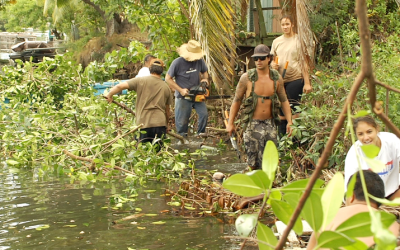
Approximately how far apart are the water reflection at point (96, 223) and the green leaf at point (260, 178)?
356 cm

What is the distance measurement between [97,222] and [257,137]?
2.47 metres

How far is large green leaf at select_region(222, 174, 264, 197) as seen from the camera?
1616 millimetres

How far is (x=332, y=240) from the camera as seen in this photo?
1.50 m

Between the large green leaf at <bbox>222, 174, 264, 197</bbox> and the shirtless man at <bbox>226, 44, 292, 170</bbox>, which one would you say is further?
the shirtless man at <bbox>226, 44, 292, 170</bbox>

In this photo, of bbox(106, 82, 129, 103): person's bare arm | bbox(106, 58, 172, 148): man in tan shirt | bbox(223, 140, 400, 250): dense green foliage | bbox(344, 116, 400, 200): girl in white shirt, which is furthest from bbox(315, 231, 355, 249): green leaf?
bbox(106, 58, 172, 148): man in tan shirt

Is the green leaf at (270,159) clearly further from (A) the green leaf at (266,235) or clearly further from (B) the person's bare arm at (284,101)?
(B) the person's bare arm at (284,101)

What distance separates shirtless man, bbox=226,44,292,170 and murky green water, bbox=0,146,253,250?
4.55 feet

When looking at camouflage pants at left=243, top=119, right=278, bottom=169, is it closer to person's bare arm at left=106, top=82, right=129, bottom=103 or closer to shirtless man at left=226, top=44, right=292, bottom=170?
shirtless man at left=226, top=44, right=292, bottom=170

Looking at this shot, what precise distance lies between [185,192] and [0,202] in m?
2.46

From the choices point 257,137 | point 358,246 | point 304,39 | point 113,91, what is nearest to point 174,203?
point 257,137

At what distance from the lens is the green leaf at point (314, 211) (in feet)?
5.09

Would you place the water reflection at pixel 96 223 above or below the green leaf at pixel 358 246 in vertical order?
below

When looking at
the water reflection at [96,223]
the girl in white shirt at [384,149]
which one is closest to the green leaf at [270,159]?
the girl in white shirt at [384,149]

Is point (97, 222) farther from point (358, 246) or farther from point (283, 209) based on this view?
point (358, 246)
